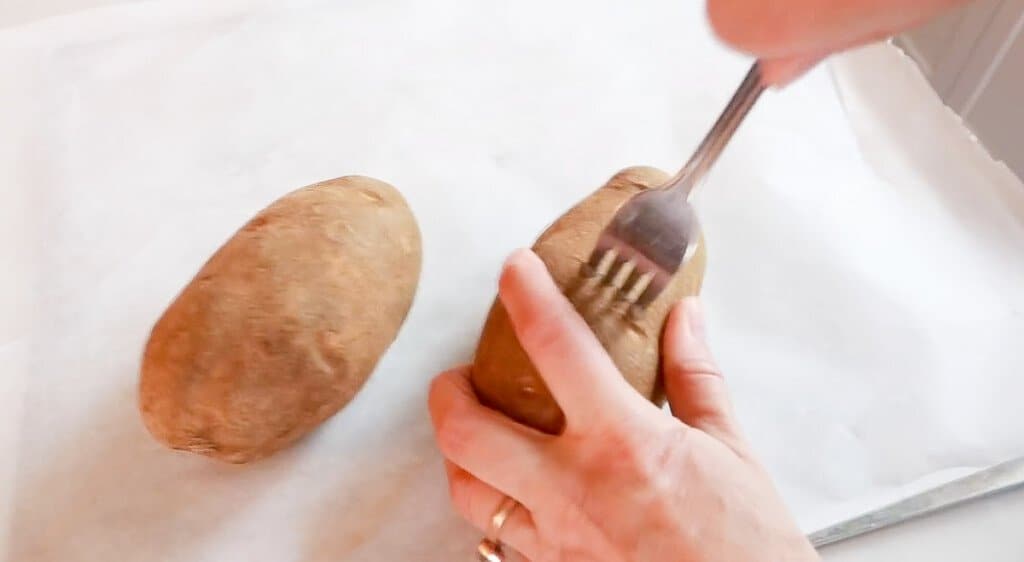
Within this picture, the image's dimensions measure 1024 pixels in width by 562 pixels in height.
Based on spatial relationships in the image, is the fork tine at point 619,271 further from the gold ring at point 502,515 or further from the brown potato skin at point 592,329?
the gold ring at point 502,515

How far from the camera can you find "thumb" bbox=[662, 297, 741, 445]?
2.32 ft

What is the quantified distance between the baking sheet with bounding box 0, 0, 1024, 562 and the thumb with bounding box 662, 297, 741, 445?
0.16 meters

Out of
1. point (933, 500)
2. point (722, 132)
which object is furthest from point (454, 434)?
point (933, 500)

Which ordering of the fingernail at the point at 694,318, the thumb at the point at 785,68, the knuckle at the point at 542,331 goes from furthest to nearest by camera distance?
the fingernail at the point at 694,318 → the knuckle at the point at 542,331 → the thumb at the point at 785,68

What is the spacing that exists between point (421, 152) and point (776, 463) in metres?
0.49

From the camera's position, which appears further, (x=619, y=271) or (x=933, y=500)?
(x=933, y=500)

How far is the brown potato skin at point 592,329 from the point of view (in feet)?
2.32

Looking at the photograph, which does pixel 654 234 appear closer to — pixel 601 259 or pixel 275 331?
pixel 601 259

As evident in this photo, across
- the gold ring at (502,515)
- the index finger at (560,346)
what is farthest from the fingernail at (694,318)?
the gold ring at (502,515)

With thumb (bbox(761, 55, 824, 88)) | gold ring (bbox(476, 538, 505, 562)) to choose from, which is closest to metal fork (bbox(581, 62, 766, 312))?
thumb (bbox(761, 55, 824, 88))

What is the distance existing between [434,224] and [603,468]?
0.40m

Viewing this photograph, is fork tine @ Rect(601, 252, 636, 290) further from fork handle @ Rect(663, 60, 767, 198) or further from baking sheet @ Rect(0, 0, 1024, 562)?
baking sheet @ Rect(0, 0, 1024, 562)

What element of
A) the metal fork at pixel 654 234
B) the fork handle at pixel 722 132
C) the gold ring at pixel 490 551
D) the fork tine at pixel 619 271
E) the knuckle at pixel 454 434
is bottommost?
the gold ring at pixel 490 551

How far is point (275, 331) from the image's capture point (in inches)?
27.4
